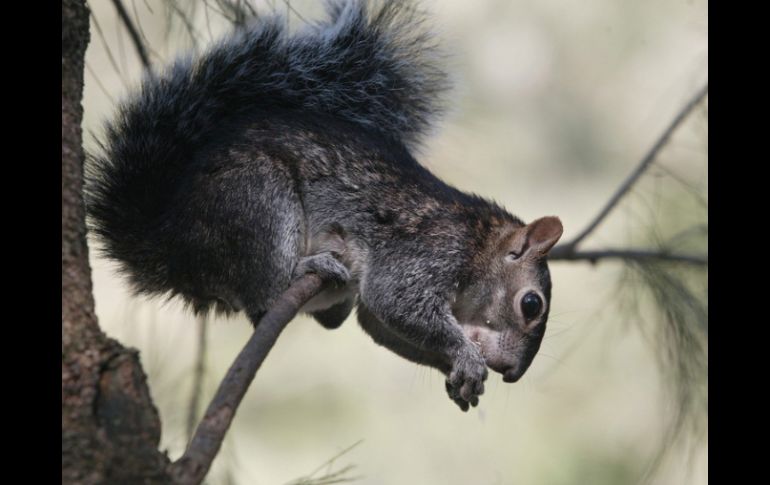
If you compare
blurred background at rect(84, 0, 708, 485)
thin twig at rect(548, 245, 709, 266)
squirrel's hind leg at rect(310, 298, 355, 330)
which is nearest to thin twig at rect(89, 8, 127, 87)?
blurred background at rect(84, 0, 708, 485)

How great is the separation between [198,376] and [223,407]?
4.12ft

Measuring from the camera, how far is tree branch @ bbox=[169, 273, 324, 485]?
4.13 ft

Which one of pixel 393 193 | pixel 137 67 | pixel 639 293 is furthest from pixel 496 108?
pixel 137 67

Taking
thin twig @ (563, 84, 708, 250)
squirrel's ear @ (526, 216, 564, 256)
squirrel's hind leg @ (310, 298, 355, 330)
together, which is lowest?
squirrel's hind leg @ (310, 298, 355, 330)

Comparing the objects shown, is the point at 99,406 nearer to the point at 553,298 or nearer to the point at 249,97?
the point at 249,97

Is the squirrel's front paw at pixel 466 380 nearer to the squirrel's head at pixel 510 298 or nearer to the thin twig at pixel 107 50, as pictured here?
the squirrel's head at pixel 510 298

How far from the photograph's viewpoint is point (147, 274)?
209 cm

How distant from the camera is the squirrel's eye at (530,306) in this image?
215 centimetres

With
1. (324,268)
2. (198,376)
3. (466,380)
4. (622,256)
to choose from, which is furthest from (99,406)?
(622,256)

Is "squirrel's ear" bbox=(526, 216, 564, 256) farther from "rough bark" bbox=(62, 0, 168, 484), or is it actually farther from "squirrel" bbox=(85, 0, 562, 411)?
"rough bark" bbox=(62, 0, 168, 484)

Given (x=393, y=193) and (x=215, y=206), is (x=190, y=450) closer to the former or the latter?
(x=215, y=206)

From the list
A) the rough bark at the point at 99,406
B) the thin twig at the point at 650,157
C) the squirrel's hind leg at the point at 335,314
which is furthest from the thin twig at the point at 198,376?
the rough bark at the point at 99,406

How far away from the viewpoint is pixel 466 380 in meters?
2.01

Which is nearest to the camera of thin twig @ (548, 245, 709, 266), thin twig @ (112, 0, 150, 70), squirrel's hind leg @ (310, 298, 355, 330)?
thin twig @ (112, 0, 150, 70)
